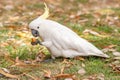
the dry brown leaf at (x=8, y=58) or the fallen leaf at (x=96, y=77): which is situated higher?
the dry brown leaf at (x=8, y=58)

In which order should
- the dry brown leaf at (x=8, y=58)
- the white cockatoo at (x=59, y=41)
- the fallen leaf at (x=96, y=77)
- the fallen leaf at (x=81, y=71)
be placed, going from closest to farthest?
the fallen leaf at (x=96, y=77), the fallen leaf at (x=81, y=71), the white cockatoo at (x=59, y=41), the dry brown leaf at (x=8, y=58)

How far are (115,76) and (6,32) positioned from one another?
2.32 meters

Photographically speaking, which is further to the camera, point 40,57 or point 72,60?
point 40,57

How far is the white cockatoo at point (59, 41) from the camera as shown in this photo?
181 inches

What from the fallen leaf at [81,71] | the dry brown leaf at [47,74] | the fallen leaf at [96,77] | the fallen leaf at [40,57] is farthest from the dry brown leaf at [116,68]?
the fallen leaf at [40,57]

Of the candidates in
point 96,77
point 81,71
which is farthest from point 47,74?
point 96,77

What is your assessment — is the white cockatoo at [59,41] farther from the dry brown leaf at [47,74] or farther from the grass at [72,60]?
the dry brown leaf at [47,74]

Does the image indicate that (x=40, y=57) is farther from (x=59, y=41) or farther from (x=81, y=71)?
(x=81, y=71)

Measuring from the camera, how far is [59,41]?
4.58m

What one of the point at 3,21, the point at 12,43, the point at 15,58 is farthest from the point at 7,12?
the point at 15,58

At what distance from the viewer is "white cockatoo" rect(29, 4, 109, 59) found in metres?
4.59

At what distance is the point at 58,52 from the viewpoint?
4633mm

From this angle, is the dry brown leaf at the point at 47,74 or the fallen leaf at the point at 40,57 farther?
the fallen leaf at the point at 40,57

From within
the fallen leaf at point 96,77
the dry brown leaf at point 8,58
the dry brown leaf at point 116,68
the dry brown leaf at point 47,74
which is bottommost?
the fallen leaf at point 96,77
